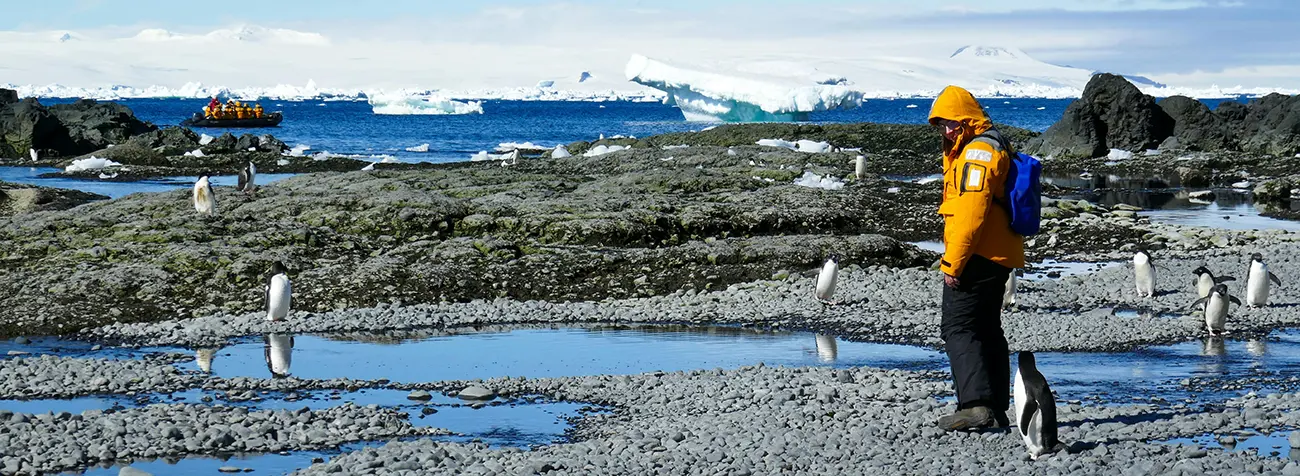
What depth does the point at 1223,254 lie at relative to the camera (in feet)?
60.7

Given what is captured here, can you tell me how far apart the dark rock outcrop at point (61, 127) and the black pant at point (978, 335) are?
51466mm

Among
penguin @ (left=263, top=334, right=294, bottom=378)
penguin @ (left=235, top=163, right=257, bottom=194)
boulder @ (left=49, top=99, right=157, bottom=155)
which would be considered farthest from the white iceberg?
penguin @ (left=263, top=334, right=294, bottom=378)

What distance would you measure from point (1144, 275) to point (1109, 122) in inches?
1222

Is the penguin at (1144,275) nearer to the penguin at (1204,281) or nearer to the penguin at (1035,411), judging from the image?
the penguin at (1204,281)

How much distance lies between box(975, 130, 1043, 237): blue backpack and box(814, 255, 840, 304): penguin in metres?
6.97

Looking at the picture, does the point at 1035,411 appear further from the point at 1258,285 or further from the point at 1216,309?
the point at 1258,285

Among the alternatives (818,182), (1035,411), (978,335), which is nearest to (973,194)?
(978,335)

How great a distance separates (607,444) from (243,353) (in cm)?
566

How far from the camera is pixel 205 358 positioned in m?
12.1

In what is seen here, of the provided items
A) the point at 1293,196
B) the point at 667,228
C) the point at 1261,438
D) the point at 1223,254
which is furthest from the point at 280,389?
the point at 1293,196

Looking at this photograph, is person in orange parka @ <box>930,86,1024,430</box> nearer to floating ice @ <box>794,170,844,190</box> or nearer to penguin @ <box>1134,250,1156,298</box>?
penguin @ <box>1134,250,1156,298</box>

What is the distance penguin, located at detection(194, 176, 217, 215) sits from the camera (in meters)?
19.8

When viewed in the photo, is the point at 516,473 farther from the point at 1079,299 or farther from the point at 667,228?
the point at 667,228

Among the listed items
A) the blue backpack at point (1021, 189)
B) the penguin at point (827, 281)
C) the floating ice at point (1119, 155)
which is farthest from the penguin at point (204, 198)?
the floating ice at point (1119, 155)
